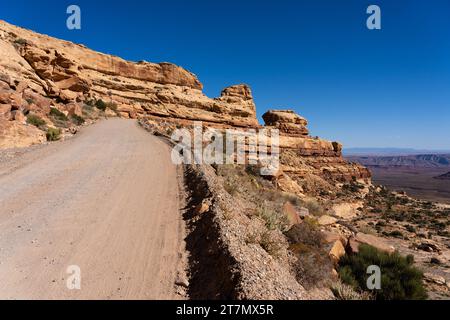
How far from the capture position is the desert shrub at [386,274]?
240 inches

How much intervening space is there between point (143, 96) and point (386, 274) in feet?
160

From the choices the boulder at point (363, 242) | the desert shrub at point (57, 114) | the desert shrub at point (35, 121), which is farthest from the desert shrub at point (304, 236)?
the desert shrub at point (57, 114)

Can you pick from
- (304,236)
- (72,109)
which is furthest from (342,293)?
(72,109)

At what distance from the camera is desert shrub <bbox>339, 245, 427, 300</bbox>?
6.10 m

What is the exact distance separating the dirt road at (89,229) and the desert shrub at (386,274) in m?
4.15

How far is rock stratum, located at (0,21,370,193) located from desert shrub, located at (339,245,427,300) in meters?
15.8

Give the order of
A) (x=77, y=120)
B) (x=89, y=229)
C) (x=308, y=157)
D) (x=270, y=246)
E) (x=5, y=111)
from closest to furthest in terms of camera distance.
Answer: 1. (x=270, y=246)
2. (x=89, y=229)
3. (x=5, y=111)
4. (x=77, y=120)
5. (x=308, y=157)

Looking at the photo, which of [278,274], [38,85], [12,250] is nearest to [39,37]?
[38,85]

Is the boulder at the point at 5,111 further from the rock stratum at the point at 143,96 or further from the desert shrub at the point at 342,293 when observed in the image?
the desert shrub at the point at 342,293

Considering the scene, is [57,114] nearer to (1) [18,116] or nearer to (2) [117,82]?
(1) [18,116]

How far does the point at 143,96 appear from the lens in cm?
4981
